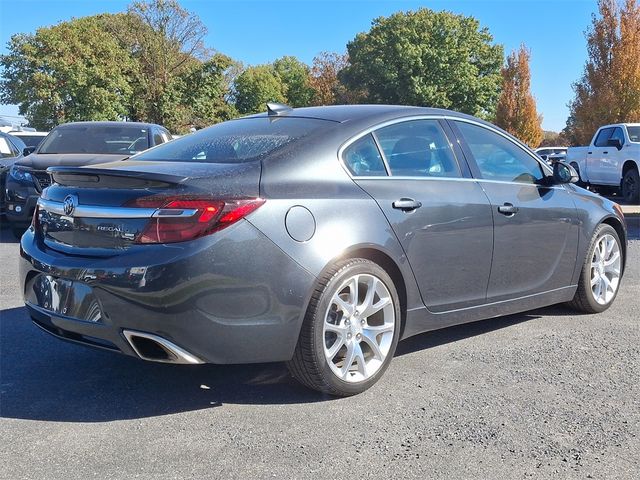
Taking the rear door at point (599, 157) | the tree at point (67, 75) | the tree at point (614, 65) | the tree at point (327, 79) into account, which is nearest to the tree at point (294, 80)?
the tree at point (327, 79)

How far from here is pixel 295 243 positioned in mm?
3312

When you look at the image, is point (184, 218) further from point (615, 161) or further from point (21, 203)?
point (615, 161)

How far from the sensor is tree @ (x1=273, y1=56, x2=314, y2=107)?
7794 cm

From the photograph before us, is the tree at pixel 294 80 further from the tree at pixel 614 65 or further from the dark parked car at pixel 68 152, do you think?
the dark parked car at pixel 68 152

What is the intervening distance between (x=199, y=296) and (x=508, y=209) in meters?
2.27

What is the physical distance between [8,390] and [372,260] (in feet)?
6.91

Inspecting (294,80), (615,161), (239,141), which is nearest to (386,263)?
(239,141)

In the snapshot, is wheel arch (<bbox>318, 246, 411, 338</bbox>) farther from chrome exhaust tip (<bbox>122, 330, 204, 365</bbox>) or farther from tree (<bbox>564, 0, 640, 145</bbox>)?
tree (<bbox>564, 0, 640, 145</bbox>)

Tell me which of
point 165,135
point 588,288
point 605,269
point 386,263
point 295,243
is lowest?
point 588,288

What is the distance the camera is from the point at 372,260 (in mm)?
3711

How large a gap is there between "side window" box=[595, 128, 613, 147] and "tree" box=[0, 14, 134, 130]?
102 feet

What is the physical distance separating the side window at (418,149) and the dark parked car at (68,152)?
5562 mm

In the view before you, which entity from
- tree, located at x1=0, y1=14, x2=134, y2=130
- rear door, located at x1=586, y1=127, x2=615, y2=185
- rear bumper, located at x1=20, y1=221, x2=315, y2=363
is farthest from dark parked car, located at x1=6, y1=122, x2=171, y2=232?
tree, located at x1=0, y1=14, x2=134, y2=130

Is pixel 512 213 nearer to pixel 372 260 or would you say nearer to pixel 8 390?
pixel 372 260
